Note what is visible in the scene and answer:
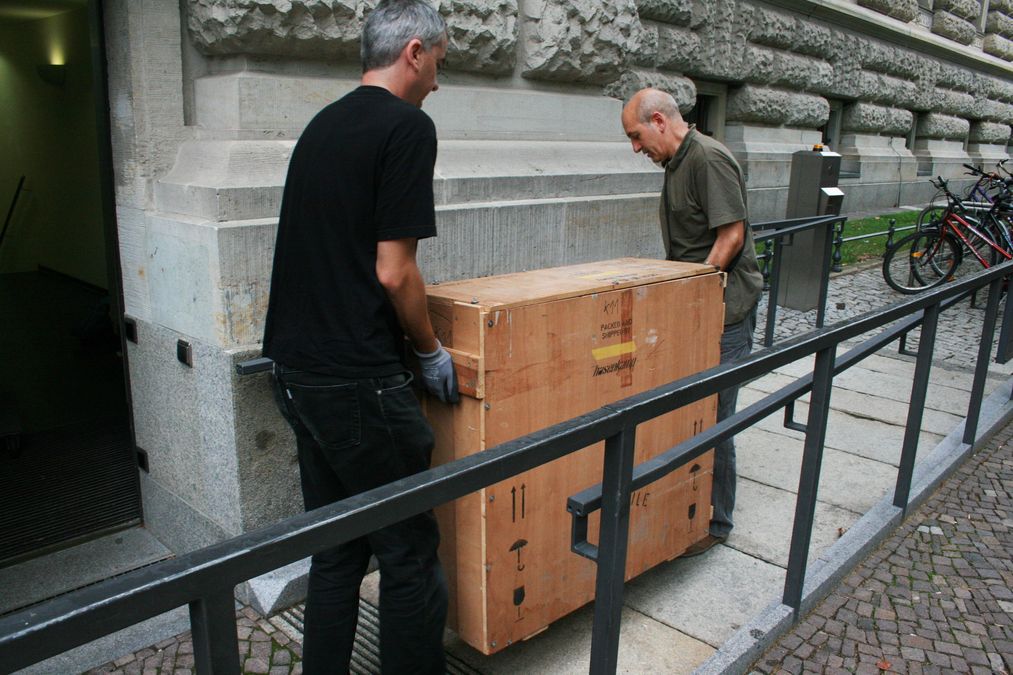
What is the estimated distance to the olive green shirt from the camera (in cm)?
320

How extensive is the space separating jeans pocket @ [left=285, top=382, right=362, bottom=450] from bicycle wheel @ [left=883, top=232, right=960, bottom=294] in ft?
26.0

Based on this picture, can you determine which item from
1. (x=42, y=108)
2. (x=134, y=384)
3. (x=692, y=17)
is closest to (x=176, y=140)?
(x=134, y=384)

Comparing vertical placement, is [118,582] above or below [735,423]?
above

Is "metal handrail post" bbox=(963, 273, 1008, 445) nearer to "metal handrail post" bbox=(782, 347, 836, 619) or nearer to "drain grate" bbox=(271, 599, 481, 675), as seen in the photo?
"metal handrail post" bbox=(782, 347, 836, 619)

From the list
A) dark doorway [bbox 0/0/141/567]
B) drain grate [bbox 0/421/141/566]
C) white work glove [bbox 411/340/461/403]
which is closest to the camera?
white work glove [bbox 411/340/461/403]

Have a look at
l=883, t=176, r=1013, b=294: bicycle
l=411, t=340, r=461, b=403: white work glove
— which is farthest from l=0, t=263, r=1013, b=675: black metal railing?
l=883, t=176, r=1013, b=294: bicycle

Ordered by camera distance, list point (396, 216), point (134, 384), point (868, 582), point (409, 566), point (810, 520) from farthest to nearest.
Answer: point (134, 384), point (868, 582), point (810, 520), point (409, 566), point (396, 216)

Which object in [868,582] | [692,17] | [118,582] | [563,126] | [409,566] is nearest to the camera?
[118,582]

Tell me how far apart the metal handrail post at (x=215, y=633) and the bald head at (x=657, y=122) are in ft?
8.91

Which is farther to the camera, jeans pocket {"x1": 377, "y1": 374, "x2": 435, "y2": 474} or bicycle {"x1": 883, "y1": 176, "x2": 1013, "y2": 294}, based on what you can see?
bicycle {"x1": 883, "y1": 176, "x2": 1013, "y2": 294}

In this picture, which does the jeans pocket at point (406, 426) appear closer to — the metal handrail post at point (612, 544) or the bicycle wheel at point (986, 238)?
the metal handrail post at point (612, 544)

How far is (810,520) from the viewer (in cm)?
276

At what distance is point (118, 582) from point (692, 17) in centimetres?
758

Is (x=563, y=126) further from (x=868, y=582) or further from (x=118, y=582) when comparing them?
(x=118, y=582)
